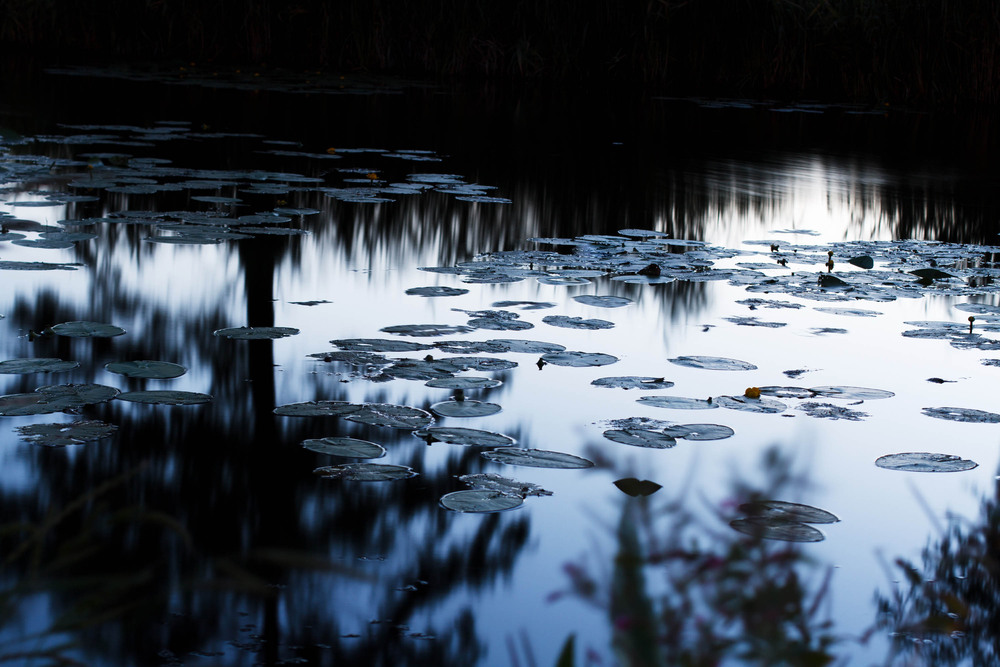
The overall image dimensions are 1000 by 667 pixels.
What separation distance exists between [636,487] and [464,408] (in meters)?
0.52

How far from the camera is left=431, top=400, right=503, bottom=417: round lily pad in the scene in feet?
8.56

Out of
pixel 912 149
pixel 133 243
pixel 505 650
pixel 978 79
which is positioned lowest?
pixel 505 650

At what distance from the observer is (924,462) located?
8.15ft

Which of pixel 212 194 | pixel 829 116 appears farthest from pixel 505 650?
pixel 829 116

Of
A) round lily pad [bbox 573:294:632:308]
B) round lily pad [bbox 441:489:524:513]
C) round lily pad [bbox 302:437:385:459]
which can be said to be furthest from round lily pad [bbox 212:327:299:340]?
round lily pad [bbox 441:489:524:513]

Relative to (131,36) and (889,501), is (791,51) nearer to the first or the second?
(131,36)

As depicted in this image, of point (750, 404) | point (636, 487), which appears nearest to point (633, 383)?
point (750, 404)

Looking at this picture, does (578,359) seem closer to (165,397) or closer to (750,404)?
(750,404)

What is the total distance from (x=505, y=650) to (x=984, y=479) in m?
1.24

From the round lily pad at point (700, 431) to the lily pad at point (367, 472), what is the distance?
24.5 inches

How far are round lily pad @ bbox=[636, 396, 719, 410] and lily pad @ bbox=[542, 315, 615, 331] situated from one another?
0.67 m

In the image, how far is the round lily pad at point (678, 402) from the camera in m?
2.77

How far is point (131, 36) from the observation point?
44.6ft

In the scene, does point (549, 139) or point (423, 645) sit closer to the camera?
point (423, 645)
